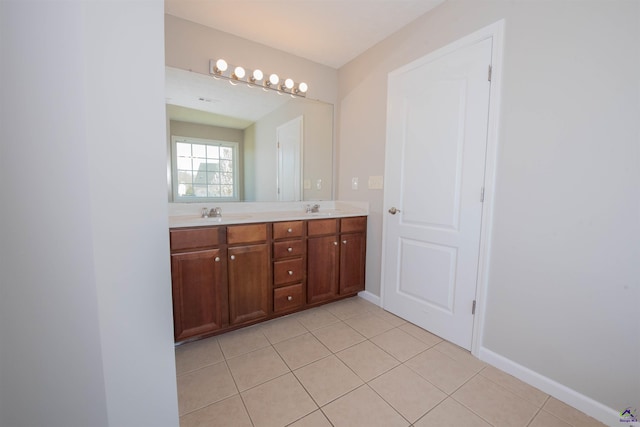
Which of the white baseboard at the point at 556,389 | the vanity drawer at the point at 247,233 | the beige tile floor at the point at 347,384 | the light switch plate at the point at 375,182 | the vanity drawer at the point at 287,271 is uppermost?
the light switch plate at the point at 375,182

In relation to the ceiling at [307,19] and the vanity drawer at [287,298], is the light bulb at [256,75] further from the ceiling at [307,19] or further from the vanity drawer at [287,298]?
the vanity drawer at [287,298]

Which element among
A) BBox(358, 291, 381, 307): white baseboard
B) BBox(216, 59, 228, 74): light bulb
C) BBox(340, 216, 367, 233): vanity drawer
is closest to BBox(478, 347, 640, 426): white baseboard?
BBox(358, 291, 381, 307): white baseboard

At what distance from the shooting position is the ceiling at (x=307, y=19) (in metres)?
1.80

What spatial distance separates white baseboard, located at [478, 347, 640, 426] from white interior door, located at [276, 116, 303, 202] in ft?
6.40

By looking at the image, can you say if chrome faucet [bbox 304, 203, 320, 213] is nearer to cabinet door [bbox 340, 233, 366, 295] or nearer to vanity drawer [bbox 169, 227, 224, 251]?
cabinet door [bbox 340, 233, 366, 295]

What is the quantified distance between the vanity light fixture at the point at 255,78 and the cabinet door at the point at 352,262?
4.91 feet

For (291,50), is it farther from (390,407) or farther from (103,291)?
(390,407)

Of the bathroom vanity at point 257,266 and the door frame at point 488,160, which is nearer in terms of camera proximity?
the door frame at point 488,160

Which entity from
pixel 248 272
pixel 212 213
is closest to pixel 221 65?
pixel 212 213

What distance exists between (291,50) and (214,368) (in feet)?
8.65

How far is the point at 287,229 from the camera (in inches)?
80.0

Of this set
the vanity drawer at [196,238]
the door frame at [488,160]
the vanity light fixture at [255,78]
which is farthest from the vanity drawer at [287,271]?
the vanity light fixture at [255,78]

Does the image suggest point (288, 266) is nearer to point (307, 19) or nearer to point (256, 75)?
point (256, 75)

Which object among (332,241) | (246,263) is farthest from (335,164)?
(246,263)
